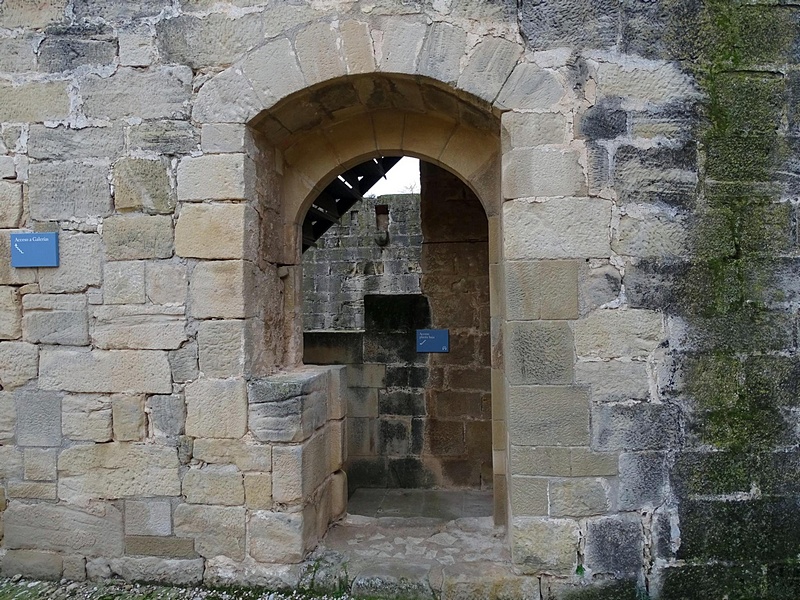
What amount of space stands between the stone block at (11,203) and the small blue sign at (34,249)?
0.08 m

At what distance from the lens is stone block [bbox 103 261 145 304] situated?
290cm

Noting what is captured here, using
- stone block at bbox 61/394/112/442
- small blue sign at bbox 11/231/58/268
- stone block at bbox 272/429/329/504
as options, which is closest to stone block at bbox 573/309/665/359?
stone block at bbox 272/429/329/504

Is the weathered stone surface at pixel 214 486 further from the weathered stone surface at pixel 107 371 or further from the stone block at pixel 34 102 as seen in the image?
the stone block at pixel 34 102

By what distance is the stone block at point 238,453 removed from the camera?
287 centimetres

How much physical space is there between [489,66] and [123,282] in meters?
2.21

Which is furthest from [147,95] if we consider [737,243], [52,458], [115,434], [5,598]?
[737,243]

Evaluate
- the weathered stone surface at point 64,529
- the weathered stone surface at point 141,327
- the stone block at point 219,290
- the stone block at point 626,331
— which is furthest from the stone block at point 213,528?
the stone block at point 626,331

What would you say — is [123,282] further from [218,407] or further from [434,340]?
[434,340]

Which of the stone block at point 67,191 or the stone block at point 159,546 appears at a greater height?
the stone block at point 67,191

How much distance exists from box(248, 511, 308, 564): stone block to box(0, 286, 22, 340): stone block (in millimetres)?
1653

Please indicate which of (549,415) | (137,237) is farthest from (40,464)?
(549,415)

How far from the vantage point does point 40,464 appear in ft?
9.80

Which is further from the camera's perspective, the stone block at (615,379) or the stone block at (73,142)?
the stone block at (73,142)

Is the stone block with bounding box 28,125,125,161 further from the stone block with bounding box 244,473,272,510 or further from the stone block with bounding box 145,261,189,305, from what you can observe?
the stone block with bounding box 244,473,272,510
